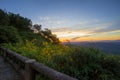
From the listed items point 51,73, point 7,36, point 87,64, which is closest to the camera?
point 51,73

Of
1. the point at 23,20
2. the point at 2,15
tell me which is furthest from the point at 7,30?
the point at 23,20

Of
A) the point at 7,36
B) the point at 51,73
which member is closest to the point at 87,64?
the point at 51,73

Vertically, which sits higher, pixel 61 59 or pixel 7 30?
pixel 7 30

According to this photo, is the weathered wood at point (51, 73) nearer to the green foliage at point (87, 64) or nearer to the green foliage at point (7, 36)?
the green foliage at point (87, 64)

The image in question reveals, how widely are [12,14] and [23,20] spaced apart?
Answer: 277cm

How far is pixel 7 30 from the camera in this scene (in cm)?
2297

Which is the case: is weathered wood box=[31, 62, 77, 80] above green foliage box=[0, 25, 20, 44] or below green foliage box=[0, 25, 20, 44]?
below

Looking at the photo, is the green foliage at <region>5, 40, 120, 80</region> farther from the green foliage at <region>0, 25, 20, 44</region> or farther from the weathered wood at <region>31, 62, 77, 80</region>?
the green foliage at <region>0, 25, 20, 44</region>

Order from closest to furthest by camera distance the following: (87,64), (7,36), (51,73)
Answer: (51,73) < (87,64) < (7,36)

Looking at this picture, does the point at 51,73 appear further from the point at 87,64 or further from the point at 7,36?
the point at 7,36

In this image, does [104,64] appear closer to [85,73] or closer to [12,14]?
[85,73]

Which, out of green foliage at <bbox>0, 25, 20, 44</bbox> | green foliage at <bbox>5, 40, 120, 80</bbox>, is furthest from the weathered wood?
green foliage at <bbox>0, 25, 20, 44</bbox>

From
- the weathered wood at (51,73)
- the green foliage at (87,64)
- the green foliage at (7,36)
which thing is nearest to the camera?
the weathered wood at (51,73)

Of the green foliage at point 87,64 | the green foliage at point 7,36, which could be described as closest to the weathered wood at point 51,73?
the green foliage at point 87,64
